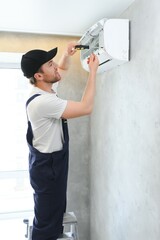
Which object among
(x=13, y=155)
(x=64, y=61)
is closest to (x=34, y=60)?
(x=64, y=61)

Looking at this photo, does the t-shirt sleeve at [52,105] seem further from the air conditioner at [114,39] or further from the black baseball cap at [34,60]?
the air conditioner at [114,39]

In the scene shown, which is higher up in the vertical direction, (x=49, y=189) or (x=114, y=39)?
(x=114, y=39)

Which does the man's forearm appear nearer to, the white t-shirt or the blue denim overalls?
the white t-shirt

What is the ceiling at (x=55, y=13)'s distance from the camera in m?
1.83

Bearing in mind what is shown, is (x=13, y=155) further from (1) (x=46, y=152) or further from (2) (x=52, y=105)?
(2) (x=52, y=105)

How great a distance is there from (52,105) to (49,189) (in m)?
0.53

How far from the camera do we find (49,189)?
5.47ft

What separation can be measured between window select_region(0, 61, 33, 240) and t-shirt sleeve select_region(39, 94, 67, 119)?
132cm

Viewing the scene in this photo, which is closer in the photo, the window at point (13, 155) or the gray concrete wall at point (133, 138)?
the gray concrete wall at point (133, 138)

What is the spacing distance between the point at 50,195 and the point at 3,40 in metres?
1.61

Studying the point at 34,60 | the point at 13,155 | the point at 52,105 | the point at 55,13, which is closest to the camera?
the point at 52,105

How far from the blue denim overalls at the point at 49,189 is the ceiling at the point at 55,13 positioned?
80 centimetres

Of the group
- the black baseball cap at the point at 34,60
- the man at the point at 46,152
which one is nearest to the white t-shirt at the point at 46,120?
the man at the point at 46,152

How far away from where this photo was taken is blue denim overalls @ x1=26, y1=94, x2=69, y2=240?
1657mm
